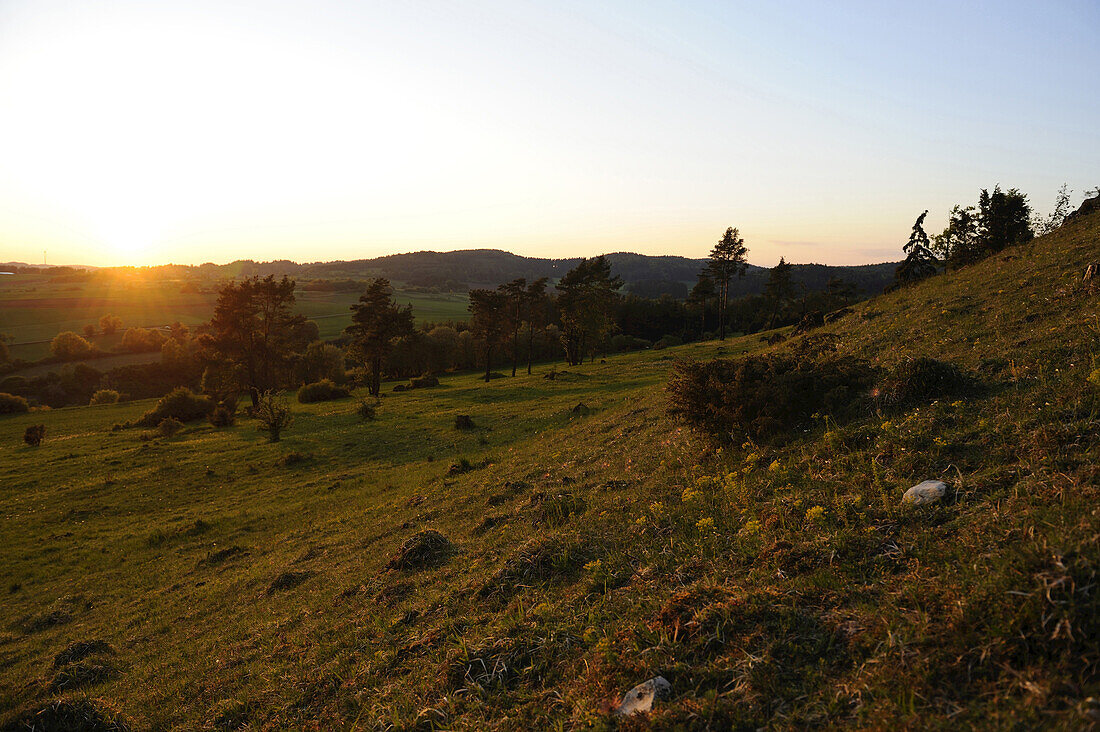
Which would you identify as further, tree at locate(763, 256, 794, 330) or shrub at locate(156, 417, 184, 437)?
tree at locate(763, 256, 794, 330)

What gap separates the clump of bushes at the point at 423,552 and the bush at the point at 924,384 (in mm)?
10605

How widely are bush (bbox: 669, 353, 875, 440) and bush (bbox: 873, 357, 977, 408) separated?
66 centimetres

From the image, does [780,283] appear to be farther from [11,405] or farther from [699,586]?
[11,405]

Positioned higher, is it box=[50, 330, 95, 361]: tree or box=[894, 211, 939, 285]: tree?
box=[894, 211, 939, 285]: tree

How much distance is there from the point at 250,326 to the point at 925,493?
74.4 metres

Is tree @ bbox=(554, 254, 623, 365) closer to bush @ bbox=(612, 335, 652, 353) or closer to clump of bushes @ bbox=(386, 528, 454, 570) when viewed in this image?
bush @ bbox=(612, 335, 652, 353)

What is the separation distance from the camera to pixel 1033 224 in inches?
2263

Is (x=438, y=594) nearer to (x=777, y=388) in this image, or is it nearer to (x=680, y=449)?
(x=680, y=449)

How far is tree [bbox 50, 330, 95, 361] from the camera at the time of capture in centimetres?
11125

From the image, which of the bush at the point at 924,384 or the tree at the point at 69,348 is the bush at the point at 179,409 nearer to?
the bush at the point at 924,384

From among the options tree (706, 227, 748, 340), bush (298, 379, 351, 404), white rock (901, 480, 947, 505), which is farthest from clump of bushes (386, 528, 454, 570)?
tree (706, 227, 748, 340)

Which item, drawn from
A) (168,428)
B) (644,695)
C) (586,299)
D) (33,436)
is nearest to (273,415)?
(168,428)

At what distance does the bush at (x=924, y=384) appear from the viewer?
10.6m

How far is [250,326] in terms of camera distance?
66438mm
